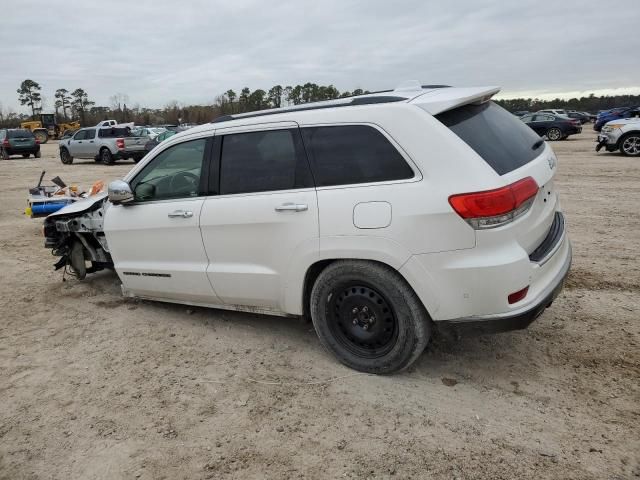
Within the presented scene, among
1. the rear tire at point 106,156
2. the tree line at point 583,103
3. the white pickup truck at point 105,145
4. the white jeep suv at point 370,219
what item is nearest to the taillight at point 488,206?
the white jeep suv at point 370,219

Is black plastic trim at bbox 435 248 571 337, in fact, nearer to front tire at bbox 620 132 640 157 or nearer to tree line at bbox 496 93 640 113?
front tire at bbox 620 132 640 157

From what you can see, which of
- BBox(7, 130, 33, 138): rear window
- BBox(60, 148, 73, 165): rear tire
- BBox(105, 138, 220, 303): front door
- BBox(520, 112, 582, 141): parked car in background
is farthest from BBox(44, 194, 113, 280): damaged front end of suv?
BBox(7, 130, 33, 138): rear window

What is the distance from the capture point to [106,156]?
23.0m

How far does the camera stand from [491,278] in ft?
9.45

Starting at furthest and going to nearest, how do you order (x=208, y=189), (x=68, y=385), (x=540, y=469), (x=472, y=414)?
(x=208, y=189), (x=68, y=385), (x=472, y=414), (x=540, y=469)

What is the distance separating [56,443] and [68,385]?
70 cm

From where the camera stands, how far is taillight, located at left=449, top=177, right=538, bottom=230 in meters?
2.86

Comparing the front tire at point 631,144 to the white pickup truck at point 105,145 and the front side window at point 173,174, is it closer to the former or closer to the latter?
the front side window at point 173,174

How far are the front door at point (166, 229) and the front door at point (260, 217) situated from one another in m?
0.17

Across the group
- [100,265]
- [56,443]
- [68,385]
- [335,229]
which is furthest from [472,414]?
[100,265]

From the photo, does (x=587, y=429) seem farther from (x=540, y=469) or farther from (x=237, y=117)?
(x=237, y=117)

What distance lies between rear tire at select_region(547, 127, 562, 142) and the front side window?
87.2ft

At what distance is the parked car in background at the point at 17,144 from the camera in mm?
28141

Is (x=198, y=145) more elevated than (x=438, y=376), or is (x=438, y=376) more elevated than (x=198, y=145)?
(x=198, y=145)
